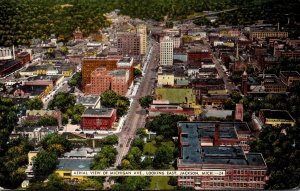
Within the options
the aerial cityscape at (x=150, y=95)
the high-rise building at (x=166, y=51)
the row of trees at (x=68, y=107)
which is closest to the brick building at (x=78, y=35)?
the aerial cityscape at (x=150, y=95)

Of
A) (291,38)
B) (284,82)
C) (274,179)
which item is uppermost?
(291,38)

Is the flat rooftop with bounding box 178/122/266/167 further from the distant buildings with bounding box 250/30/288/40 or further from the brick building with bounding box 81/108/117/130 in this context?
the distant buildings with bounding box 250/30/288/40

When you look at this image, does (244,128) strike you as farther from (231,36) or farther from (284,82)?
(231,36)

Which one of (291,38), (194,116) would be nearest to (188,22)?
(291,38)

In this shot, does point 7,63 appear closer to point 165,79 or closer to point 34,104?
point 34,104

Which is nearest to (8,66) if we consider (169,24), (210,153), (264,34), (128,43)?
(128,43)

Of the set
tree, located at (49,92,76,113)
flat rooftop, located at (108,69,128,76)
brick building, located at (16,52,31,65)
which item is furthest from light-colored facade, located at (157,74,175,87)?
brick building, located at (16,52,31,65)

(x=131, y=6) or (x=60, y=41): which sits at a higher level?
(x=131, y=6)
